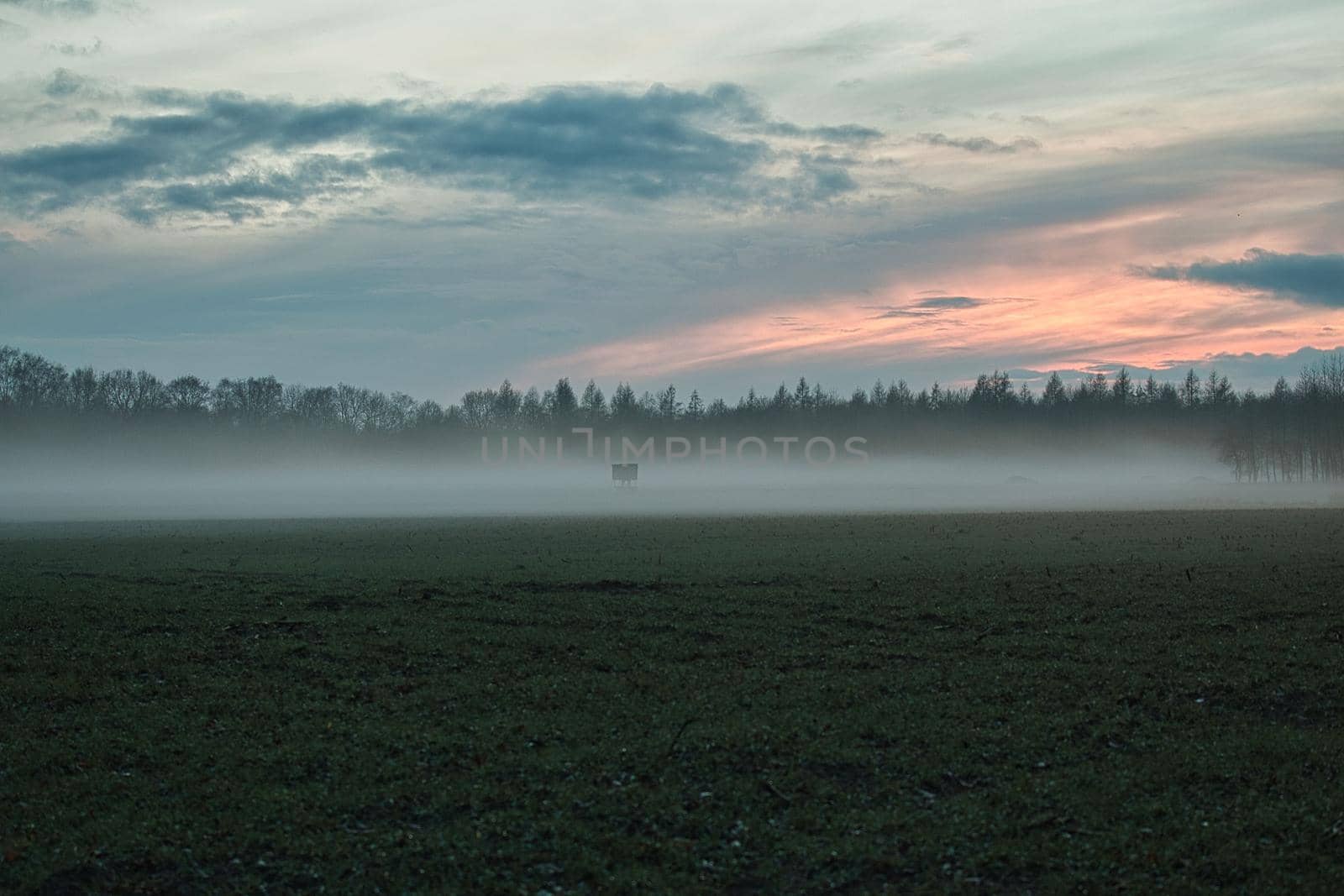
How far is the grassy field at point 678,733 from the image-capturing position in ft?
36.9

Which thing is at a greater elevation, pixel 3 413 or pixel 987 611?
pixel 3 413

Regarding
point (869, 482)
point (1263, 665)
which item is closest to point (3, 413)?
point (869, 482)

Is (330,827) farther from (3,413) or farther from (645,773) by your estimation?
(3,413)

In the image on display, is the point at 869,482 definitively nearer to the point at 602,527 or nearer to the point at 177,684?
the point at 602,527

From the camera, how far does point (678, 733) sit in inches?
586

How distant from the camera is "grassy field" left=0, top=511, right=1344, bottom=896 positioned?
11.3 m

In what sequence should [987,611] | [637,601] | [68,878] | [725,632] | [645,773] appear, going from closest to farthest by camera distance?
[68,878] < [645,773] < [725,632] < [987,611] < [637,601]

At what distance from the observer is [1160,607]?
23641 millimetres

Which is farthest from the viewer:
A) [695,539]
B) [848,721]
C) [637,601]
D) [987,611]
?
[695,539]

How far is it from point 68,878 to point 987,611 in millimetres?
18351

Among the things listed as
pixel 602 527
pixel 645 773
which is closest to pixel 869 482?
pixel 602 527

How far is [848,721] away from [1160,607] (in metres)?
11.6

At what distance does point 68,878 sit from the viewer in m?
11.0

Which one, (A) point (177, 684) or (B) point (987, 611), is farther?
(B) point (987, 611)
